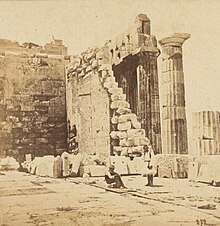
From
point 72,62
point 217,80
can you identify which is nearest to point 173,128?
point 72,62

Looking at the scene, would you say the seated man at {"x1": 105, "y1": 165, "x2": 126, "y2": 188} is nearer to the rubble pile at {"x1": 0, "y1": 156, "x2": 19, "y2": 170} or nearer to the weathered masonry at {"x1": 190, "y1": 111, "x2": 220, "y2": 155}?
the rubble pile at {"x1": 0, "y1": 156, "x2": 19, "y2": 170}

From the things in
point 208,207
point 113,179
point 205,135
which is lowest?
point 208,207

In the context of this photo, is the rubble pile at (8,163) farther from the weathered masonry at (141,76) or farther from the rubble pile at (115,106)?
the weathered masonry at (141,76)

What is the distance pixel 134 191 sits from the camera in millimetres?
6586

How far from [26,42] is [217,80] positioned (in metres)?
2.80

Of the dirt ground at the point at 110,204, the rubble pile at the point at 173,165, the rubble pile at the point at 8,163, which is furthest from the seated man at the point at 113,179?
the rubble pile at the point at 8,163

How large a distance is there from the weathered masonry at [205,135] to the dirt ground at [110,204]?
6.03 feet

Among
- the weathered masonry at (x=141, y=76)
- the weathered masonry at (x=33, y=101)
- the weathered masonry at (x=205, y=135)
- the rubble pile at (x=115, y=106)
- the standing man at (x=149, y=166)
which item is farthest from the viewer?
the weathered masonry at (x=141, y=76)

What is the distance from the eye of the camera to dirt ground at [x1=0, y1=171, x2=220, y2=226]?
532 cm

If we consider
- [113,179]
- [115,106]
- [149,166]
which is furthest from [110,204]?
[115,106]

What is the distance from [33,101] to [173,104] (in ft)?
12.6

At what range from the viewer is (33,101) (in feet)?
31.2

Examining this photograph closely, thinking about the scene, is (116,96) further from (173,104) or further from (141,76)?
(173,104)

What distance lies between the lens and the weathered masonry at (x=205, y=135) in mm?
8898
